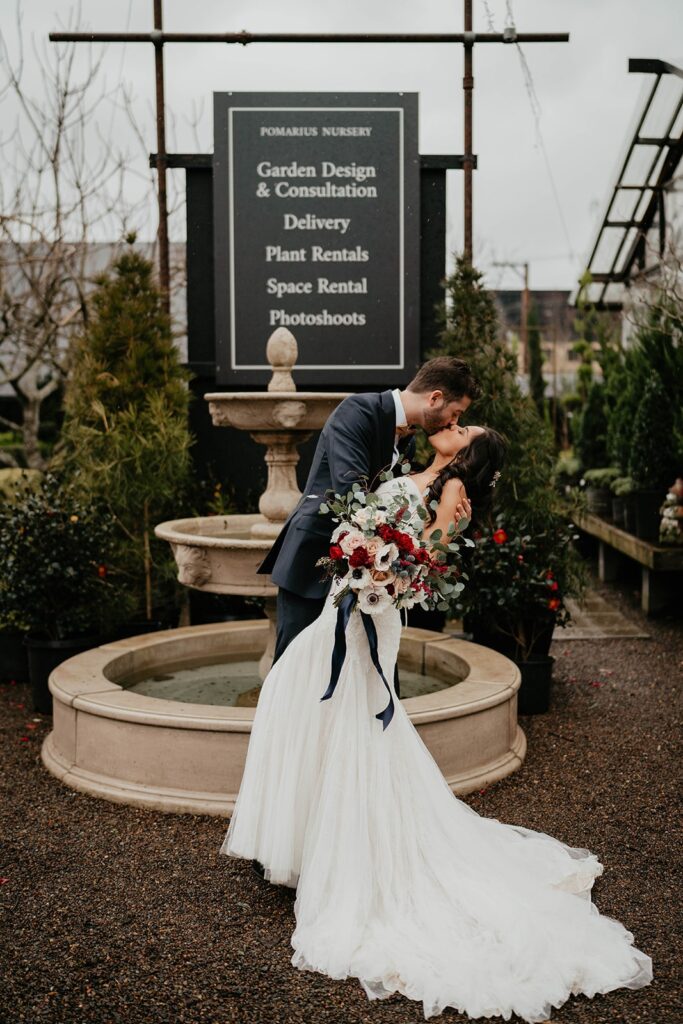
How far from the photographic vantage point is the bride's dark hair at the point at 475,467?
13.2ft

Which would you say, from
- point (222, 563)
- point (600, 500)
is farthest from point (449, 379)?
point (600, 500)

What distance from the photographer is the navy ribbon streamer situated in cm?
364

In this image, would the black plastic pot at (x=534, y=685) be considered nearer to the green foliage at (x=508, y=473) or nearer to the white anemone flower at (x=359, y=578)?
the green foliage at (x=508, y=473)

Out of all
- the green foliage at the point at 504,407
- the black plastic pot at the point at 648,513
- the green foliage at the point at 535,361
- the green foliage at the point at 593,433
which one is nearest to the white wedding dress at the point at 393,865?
the green foliage at the point at 504,407

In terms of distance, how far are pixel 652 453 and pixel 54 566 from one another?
576 cm

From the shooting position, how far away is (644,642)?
8.60 metres

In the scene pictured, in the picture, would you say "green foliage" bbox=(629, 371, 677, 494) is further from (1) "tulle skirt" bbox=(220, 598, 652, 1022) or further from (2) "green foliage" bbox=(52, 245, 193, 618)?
(1) "tulle skirt" bbox=(220, 598, 652, 1022)

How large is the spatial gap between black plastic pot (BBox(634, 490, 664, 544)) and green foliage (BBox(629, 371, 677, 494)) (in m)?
0.13

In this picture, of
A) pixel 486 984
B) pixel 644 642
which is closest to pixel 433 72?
pixel 644 642

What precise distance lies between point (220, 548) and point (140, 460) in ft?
7.48

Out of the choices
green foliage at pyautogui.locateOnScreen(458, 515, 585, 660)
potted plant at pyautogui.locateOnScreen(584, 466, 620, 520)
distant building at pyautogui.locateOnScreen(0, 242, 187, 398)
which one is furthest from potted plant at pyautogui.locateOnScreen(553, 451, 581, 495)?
green foliage at pyautogui.locateOnScreen(458, 515, 585, 660)

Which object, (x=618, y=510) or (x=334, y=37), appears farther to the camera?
(x=618, y=510)

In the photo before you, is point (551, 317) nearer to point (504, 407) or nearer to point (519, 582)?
point (504, 407)

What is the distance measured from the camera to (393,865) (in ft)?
11.8
